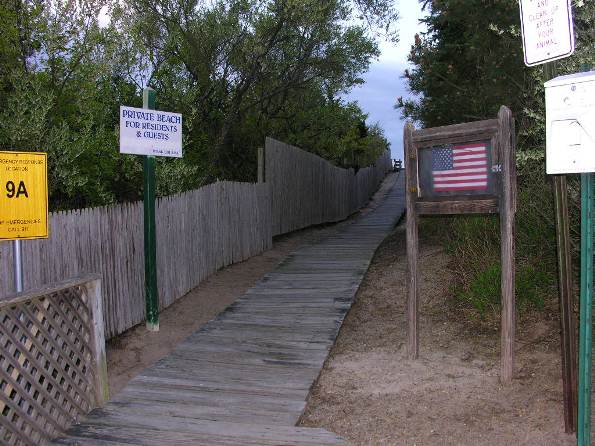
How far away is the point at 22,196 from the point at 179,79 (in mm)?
8998

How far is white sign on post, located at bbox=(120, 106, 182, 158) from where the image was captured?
689 centimetres

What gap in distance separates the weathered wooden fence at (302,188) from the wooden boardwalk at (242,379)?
4.72m

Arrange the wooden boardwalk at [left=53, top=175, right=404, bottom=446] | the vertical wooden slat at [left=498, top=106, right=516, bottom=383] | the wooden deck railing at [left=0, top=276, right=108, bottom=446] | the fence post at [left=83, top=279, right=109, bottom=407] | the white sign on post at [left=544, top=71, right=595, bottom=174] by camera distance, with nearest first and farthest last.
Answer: the white sign on post at [left=544, top=71, right=595, bottom=174]
the wooden deck railing at [left=0, top=276, right=108, bottom=446]
the wooden boardwalk at [left=53, top=175, right=404, bottom=446]
the fence post at [left=83, top=279, right=109, bottom=407]
the vertical wooden slat at [left=498, top=106, right=516, bottom=383]

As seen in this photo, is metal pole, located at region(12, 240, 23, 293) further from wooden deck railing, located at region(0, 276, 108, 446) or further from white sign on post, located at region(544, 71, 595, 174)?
white sign on post, located at region(544, 71, 595, 174)

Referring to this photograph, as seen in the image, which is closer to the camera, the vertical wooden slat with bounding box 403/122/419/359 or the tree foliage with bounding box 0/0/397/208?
the vertical wooden slat with bounding box 403/122/419/359

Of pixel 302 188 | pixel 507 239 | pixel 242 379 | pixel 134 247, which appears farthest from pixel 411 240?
pixel 302 188

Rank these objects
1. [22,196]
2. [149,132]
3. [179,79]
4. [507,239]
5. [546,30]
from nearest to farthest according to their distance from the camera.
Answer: [546,30]
[22,196]
[507,239]
[149,132]
[179,79]

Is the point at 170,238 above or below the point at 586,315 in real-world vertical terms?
above

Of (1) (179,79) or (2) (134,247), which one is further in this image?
(1) (179,79)

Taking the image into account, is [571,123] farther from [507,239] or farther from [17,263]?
[17,263]

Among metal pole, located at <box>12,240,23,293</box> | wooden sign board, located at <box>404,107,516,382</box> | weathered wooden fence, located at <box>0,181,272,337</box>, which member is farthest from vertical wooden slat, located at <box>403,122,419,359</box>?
metal pole, located at <box>12,240,23,293</box>

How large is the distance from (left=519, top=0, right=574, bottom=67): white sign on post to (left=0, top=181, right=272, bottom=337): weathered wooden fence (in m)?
4.53

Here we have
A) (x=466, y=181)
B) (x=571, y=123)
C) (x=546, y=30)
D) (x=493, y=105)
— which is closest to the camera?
(x=571, y=123)

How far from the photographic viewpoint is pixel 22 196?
15.1 feet
